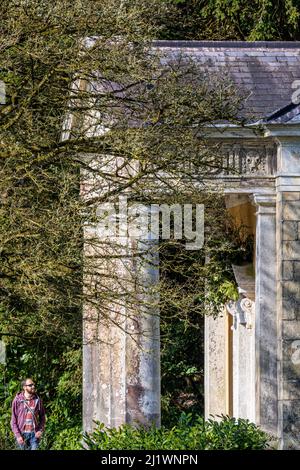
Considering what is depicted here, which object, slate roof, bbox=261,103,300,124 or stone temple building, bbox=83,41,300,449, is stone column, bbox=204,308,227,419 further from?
slate roof, bbox=261,103,300,124

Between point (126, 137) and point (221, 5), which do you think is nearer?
point (126, 137)

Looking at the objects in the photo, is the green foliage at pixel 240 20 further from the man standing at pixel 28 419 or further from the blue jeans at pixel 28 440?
the blue jeans at pixel 28 440

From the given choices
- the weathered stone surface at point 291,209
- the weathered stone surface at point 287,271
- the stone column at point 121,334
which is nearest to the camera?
the stone column at point 121,334

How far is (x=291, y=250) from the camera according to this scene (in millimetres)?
17969

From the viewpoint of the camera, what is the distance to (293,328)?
17.8 metres

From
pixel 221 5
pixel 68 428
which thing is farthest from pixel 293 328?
pixel 221 5

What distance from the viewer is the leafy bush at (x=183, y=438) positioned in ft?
48.8

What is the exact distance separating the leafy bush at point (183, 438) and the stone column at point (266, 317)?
6.05 ft

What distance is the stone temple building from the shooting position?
1770 cm

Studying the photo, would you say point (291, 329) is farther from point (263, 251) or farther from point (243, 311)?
point (243, 311)

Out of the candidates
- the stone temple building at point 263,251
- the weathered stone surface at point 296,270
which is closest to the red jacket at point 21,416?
the stone temple building at point 263,251

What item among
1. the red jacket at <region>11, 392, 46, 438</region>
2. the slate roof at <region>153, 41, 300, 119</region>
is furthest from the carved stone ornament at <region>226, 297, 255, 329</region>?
the red jacket at <region>11, 392, 46, 438</region>

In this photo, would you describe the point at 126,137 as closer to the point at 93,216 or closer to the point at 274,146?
the point at 93,216
